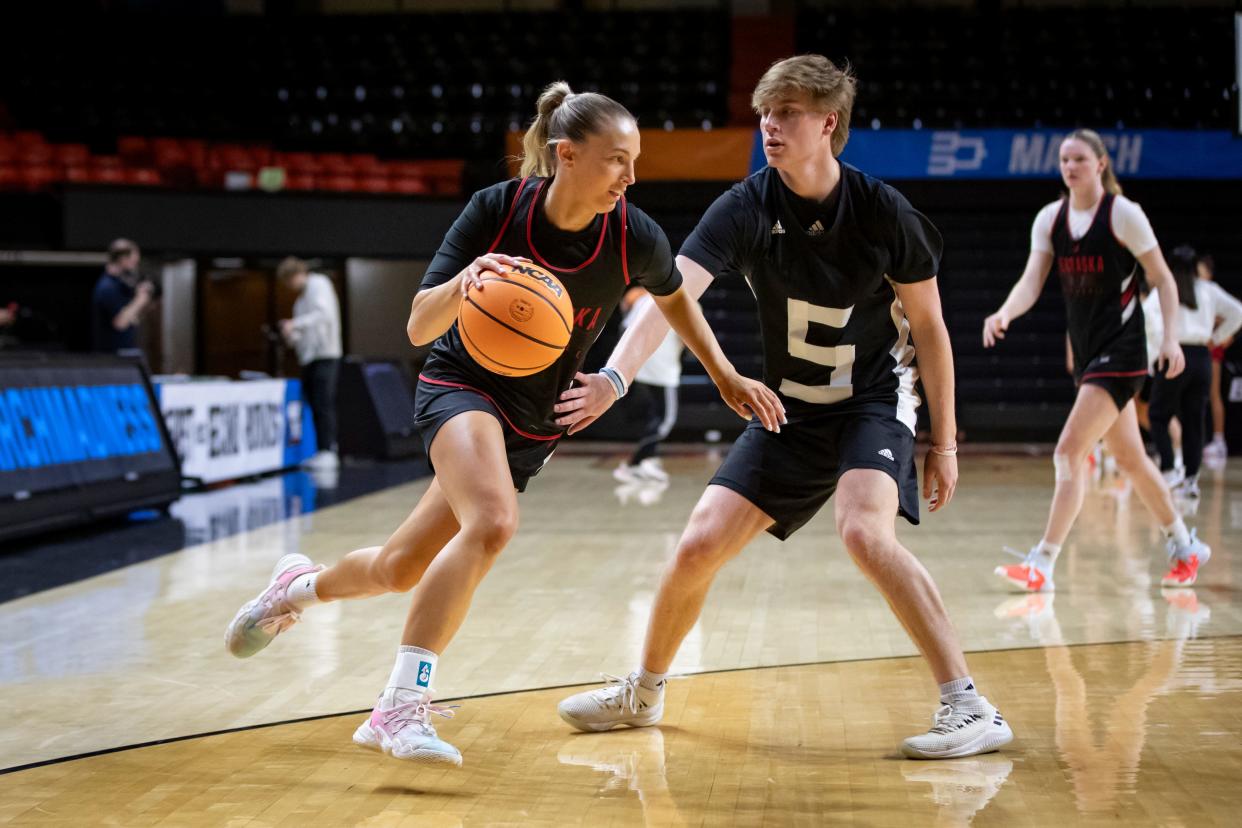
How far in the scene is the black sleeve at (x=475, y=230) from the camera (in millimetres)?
3520

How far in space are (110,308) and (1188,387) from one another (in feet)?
28.7

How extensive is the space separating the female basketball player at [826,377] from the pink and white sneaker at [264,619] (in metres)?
0.88

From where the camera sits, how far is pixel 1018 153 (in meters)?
17.3

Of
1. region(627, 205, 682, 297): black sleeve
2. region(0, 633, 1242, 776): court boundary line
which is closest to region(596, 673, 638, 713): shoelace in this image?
region(0, 633, 1242, 776): court boundary line

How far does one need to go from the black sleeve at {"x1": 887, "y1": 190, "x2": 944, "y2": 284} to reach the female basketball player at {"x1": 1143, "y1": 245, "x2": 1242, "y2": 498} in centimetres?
707

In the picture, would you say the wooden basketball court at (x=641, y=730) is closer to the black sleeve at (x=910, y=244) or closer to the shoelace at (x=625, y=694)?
the shoelace at (x=625, y=694)

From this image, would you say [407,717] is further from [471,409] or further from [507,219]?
[507,219]

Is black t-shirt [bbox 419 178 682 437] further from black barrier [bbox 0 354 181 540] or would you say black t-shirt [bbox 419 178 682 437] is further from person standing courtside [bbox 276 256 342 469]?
person standing courtside [bbox 276 256 342 469]

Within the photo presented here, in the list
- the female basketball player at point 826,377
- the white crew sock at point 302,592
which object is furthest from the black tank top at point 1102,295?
the white crew sock at point 302,592

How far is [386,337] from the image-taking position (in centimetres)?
1972

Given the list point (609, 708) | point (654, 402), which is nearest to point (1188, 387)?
point (654, 402)

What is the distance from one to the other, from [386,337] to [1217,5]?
13.4m

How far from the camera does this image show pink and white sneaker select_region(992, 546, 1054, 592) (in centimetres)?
623

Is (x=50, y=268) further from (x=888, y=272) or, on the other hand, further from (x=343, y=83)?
(x=888, y=272)
